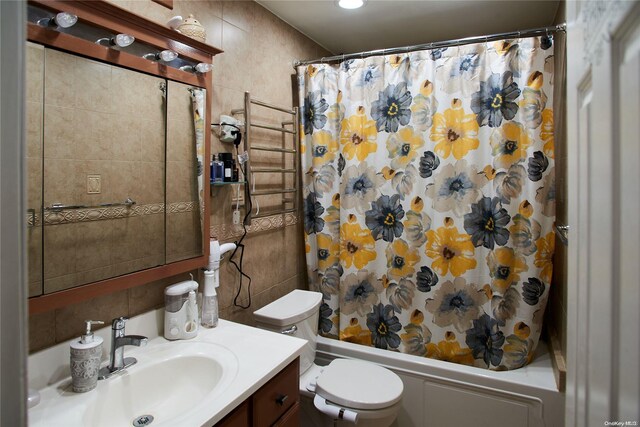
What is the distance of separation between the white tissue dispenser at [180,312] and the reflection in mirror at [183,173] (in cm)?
13

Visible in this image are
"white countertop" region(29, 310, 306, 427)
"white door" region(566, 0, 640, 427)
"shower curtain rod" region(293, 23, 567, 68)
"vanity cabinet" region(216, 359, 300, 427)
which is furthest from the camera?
"shower curtain rod" region(293, 23, 567, 68)

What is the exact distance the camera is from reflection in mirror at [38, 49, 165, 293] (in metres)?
1.10

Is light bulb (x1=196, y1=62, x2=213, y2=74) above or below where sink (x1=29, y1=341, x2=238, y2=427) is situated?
above

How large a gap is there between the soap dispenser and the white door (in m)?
1.25

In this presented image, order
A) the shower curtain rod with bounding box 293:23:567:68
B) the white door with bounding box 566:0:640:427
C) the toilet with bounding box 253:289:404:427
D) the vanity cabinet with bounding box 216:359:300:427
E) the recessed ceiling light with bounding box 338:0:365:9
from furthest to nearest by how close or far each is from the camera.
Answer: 1. the recessed ceiling light with bounding box 338:0:365:9
2. the shower curtain rod with bounding box 293:23:567:68
3. the toilet with bounding box 253:289:404:427
4. the vanity cabinet with bounding box 216:359:300:427
5. the white door with bounding box 566:0:640:427

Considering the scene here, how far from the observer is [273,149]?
2.07 meters

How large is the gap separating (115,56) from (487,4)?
2069 mm

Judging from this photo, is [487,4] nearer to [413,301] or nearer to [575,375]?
[413,301]

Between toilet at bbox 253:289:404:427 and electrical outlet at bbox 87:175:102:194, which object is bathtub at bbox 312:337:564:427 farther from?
electrical outlet at bbox 87:175:102:194

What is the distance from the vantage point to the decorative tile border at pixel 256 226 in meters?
1.79

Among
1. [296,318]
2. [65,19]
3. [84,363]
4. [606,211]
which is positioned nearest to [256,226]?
[296,318]

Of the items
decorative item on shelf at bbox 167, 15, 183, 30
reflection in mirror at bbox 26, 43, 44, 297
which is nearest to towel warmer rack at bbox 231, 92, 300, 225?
decorative item on shelf at bbox 167, 15, 183, 30

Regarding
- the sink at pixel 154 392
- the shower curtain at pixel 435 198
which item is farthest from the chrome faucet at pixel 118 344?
the shower curtain at pixel 435 198

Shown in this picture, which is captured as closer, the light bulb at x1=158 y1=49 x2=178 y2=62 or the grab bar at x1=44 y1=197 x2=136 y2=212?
the grab bar at x1=44 y1=197 x2=136 y2=212
